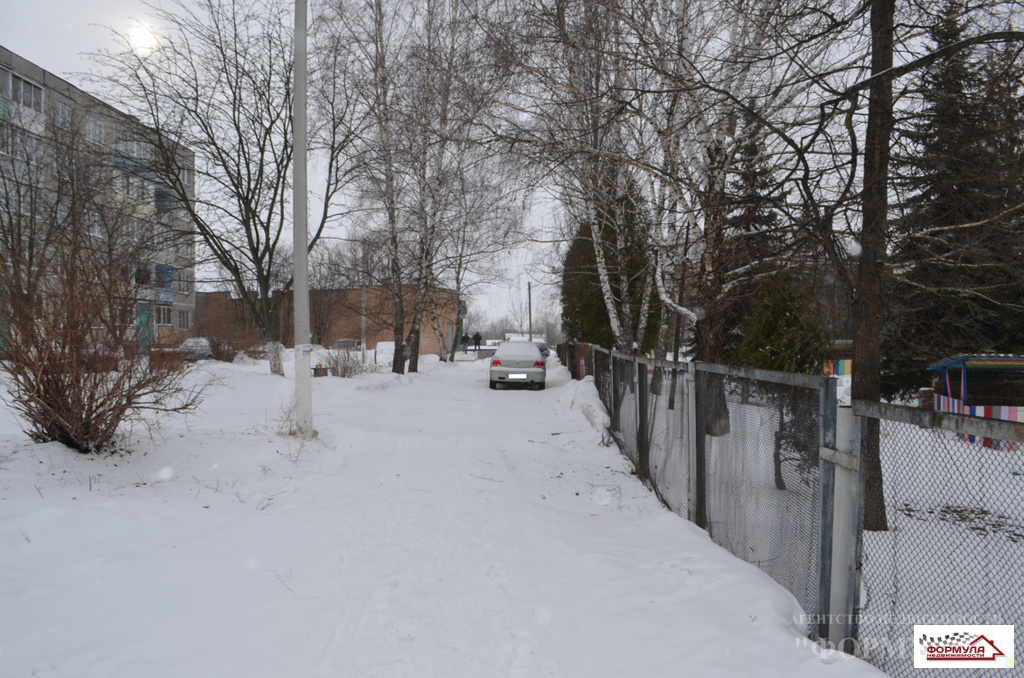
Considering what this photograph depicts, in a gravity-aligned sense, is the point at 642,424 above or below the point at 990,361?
below

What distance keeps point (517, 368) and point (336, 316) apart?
120 ft

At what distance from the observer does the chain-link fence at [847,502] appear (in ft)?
9.60

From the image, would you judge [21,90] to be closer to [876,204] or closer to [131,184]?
[131,184]

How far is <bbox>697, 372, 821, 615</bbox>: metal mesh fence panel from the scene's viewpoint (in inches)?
135

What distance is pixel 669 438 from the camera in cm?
627

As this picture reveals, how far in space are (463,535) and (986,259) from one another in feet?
17.3

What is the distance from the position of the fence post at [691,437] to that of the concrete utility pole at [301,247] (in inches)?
209

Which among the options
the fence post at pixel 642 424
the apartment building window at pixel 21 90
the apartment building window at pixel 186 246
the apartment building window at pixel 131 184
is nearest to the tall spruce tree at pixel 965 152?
the fence post at pixel 642 424

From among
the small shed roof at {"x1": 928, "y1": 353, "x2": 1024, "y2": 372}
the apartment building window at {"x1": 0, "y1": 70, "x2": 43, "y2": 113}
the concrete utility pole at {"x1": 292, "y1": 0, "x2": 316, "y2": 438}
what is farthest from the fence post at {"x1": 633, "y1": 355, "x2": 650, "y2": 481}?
the apartment building window at {"x1": 0, "y1": 70, "x2": 43, "y2": 113}

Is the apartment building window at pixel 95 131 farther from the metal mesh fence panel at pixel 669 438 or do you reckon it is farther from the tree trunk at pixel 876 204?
the tree trunk at pixel 876 204

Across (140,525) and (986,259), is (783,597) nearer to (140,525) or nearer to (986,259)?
(986,259)

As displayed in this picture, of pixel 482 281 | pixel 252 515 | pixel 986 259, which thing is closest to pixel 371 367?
pixel 482 281

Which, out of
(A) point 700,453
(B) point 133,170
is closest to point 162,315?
(B) point 133,170
